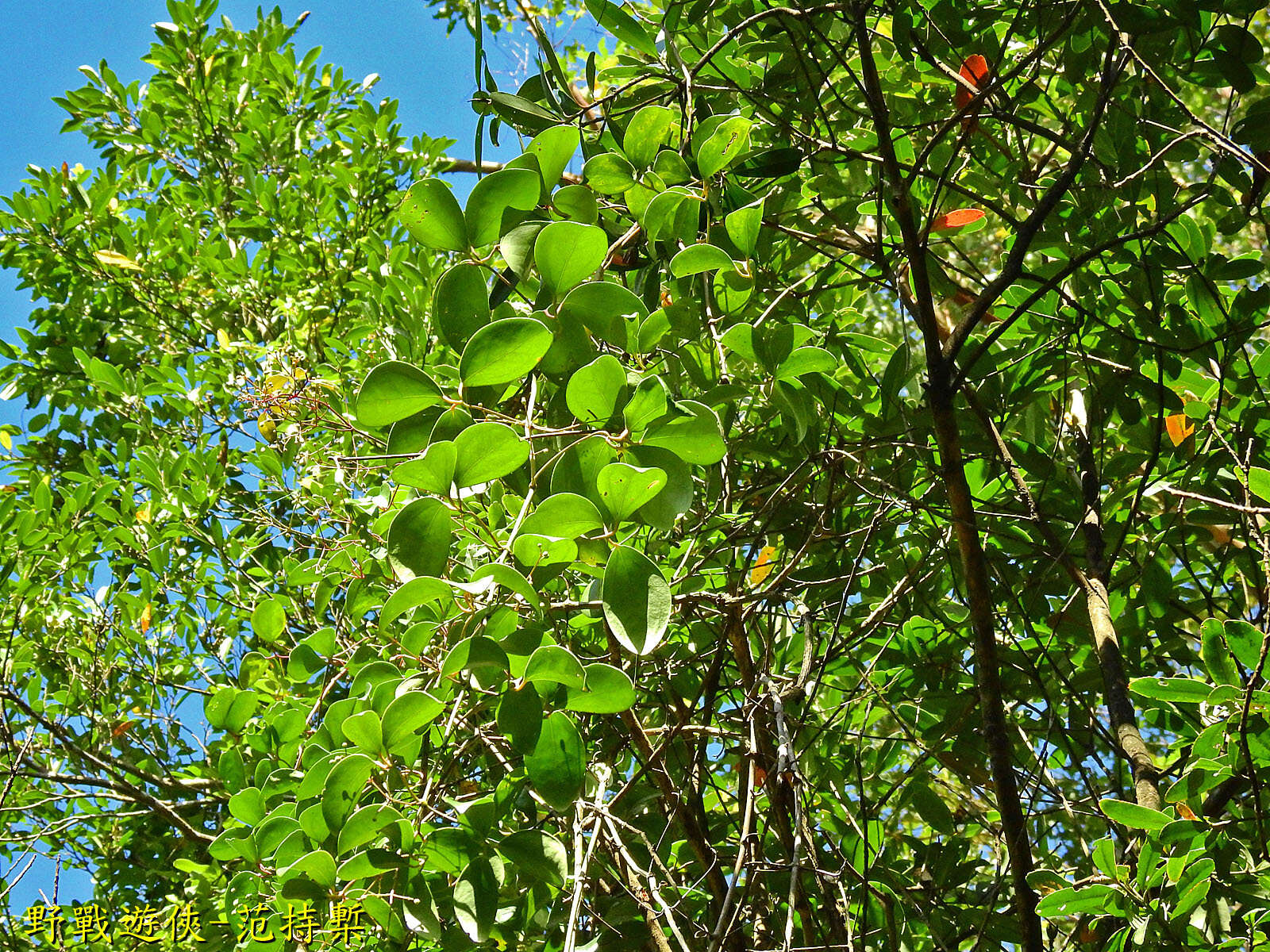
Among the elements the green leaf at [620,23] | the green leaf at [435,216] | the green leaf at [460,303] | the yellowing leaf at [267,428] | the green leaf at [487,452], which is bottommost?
the green leaf at [487,452]

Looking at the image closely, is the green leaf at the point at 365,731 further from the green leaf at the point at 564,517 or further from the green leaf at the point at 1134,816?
the green leaf at the point at 1134,816

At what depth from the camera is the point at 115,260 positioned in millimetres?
2965

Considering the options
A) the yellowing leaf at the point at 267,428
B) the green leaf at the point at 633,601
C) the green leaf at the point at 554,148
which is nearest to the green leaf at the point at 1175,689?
the green leaf at the point at 633,601

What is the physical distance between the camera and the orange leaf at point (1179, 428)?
55.0 inches

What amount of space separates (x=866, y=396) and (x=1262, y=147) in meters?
0.62

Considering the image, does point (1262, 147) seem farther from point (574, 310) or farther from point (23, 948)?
point (23, 948)

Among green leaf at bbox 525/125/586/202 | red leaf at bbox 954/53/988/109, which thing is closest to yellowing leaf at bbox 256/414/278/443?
green leaf at bbox 525/125/586/202

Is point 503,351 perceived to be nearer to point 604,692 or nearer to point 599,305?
point 599,305

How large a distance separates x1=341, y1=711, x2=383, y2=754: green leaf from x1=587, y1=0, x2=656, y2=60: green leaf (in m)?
0.78

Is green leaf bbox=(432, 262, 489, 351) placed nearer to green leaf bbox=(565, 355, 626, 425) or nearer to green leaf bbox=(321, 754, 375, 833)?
green leaf bbox=(565, 355, 626, 425)

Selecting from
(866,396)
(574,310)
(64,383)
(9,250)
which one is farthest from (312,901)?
(9,250)

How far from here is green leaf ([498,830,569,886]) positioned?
89cm

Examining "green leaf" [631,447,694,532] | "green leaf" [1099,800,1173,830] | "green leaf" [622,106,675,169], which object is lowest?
"green leaf" [1099,800,1173,830]

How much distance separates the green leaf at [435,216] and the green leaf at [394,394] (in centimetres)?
11
